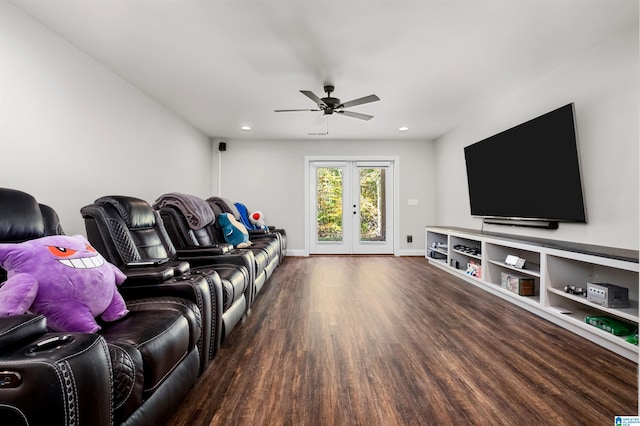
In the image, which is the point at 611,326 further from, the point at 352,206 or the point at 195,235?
the point at 352,206

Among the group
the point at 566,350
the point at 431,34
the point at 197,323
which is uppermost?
the point at 431,34

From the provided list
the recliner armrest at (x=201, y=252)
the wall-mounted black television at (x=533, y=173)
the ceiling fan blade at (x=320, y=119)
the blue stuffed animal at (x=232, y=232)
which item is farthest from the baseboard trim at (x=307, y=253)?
the recliner armrest at (x=201, y=252)

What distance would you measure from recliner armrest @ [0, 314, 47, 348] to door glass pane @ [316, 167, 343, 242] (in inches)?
225

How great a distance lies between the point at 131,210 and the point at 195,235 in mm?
976

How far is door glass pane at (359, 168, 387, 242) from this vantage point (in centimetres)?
651

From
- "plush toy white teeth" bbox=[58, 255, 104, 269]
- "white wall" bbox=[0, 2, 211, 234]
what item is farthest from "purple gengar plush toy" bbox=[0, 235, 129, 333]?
"white wall" bbox=[0, 2, 211, 234]

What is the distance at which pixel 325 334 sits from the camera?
2.39m

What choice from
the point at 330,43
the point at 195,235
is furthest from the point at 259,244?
the point at 330,43

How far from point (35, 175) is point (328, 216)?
4.87 metres

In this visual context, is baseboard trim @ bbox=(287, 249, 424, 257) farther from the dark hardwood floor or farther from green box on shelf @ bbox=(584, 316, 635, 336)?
green box on shelf @ bbox=(584, 316, 635, 336)

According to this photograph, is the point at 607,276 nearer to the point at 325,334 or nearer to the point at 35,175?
the point at 325,334

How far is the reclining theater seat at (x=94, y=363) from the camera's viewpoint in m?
0.77

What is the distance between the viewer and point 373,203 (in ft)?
21.4

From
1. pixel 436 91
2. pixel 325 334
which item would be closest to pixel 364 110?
pixel 436 91
